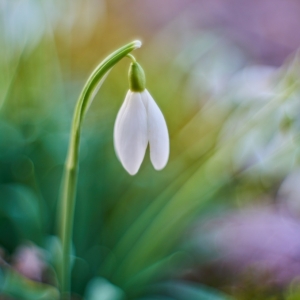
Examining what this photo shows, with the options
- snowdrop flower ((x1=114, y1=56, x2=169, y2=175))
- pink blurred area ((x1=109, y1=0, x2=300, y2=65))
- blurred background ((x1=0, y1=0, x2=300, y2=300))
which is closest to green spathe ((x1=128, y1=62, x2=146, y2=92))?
snowdrop flower ((x1=114, y1=56, x2=169, y2=175))

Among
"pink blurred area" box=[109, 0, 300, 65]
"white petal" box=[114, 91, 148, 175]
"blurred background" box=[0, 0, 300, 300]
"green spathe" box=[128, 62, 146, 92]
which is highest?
"pink blurred area" box=[109, 0, 300, 65]

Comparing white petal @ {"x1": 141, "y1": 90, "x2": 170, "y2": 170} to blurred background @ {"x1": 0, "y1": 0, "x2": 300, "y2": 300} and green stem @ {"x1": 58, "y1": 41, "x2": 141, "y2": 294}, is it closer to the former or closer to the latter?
green stem @ {"x1": 58, "y1": 41, "x2": 141, "y2": 294}

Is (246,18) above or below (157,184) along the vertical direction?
above

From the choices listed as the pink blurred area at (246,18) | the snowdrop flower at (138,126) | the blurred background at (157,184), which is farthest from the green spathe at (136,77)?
the pink blurred area at (246,18)

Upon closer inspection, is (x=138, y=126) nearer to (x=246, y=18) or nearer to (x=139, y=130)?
(x=139, y=130)

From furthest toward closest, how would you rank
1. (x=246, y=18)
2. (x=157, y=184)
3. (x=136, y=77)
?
(x=246, y=18), (x=157, y=184), (x=136, y=77)

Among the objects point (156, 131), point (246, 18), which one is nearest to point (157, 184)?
point (156, 131)

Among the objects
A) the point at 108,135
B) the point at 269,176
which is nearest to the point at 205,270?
the point at 269,176
